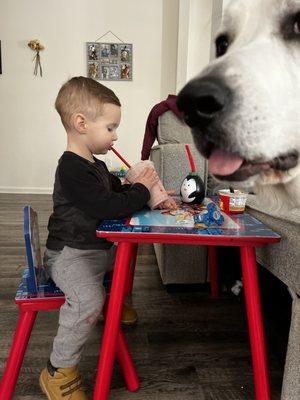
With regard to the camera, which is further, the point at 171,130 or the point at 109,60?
the point at 109,60

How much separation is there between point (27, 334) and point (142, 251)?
1228 mm

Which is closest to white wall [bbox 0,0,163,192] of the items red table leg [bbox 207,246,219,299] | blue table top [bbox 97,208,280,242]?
red table leg [bbox 207,246,219,299]

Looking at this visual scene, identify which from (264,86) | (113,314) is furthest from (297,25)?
(113,314)

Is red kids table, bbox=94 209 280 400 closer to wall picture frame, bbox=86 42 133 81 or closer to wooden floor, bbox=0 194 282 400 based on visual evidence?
wooden floor, bbox=0 194 282 400

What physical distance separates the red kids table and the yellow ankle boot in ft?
0.22

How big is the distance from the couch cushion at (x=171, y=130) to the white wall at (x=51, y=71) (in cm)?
237

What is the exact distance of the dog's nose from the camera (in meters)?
0.49

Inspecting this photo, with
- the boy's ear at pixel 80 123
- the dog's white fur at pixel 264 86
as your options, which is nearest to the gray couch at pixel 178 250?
the boy's ear at pixel 80 123

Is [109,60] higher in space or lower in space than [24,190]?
higher

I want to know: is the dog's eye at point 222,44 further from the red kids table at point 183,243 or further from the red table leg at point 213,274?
the red table leg at point 213,274

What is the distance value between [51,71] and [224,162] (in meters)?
→ 3.69

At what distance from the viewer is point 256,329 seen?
802 millimetres

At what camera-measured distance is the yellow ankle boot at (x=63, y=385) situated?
0.84m

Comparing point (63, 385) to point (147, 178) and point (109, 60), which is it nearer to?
point (147, 178)
